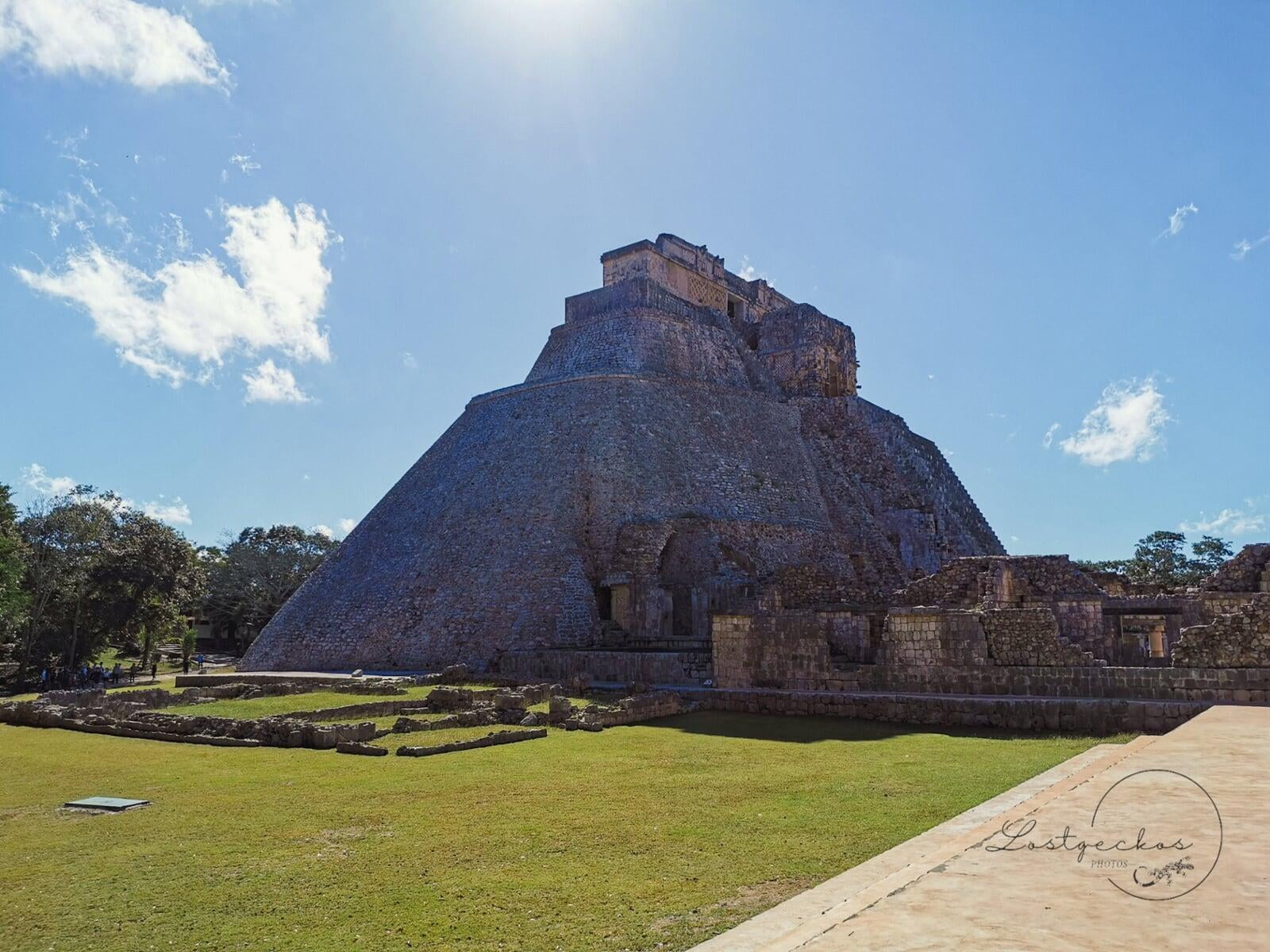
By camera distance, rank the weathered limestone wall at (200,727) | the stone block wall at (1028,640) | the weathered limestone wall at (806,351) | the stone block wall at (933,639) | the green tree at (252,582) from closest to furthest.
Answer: the weathered limestone wall at (200,727), the stone block wall at (1028,640), the stone block wall at (933,639), the weathered limestone wall at (806,351), the green tree at (252,582)

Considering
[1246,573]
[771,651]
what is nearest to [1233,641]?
[771,651]

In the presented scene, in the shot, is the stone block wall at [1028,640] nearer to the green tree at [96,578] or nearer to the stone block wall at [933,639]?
the stone block wall at [933,639]

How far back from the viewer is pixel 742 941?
384 cm

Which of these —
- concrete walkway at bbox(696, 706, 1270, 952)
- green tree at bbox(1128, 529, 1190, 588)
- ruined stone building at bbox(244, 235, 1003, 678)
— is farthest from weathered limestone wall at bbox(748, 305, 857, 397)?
concrete walkway at bbox(696, 706, 1270, 952)

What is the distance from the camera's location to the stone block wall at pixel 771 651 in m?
15.1

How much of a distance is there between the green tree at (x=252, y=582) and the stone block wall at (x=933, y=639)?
40.0m

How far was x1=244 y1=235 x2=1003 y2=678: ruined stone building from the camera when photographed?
24.9 meters

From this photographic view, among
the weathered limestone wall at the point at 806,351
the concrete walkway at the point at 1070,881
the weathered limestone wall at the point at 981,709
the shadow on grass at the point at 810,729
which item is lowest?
the shadow on grass at the point at 810,729

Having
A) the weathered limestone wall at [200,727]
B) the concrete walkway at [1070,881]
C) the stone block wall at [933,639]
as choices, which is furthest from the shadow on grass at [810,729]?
the concrete walkway at [1070,881]

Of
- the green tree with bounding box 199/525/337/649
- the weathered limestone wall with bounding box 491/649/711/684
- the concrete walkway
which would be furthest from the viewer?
the green tree with bounding box 199/525/337/649

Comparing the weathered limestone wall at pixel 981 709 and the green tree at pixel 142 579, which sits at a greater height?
the green tree at pixel 142 579

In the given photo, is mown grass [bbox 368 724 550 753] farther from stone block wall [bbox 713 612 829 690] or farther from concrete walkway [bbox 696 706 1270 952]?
concrete walkway [bbox 696 706 1270 952]

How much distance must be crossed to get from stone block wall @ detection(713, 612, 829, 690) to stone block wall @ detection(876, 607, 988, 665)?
1106mm

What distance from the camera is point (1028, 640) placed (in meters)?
13.5
